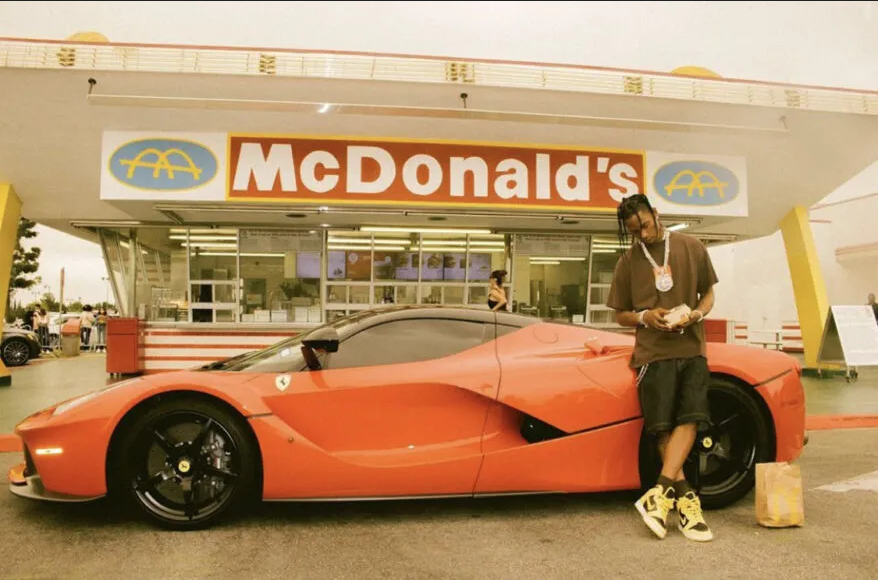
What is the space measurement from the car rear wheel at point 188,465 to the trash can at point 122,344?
26.0ft

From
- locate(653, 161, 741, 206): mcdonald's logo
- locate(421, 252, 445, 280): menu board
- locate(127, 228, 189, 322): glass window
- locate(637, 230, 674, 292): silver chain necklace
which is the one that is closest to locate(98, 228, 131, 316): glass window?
locate(127, 228, 189, 322): glass window

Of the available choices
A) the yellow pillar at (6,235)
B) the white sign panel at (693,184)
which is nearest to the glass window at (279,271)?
the yellow pillar at (6,235)

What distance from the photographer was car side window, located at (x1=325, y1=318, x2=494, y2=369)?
11.3 feet

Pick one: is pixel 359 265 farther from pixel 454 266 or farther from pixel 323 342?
pixel 323 342

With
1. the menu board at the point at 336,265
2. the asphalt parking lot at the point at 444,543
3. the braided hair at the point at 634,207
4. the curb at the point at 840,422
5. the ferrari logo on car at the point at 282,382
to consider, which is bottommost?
the curb at the point at 840,422

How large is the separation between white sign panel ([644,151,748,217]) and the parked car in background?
14211 millimetres

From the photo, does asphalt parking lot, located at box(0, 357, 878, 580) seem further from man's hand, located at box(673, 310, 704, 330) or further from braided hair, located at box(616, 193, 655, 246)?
braided hair, located at box(616, 193, 655, 246)

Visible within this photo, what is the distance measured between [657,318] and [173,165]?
7.35 m

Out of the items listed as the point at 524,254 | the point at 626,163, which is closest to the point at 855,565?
the point at 626,163

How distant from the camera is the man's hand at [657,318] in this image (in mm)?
3289

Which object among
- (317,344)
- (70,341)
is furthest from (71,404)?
(70,341)

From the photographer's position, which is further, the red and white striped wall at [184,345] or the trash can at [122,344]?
the red and white striped wall at [184,345]

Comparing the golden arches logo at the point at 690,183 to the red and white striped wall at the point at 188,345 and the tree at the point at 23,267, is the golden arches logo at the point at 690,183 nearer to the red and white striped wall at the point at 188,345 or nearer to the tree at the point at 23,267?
the red and white striped wall at the point at 188,345

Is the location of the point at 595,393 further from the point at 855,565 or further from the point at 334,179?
the point at 334,179
